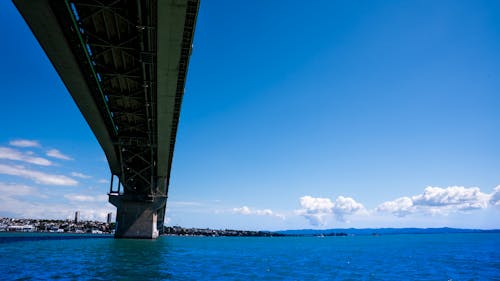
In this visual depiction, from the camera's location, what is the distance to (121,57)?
25.1m

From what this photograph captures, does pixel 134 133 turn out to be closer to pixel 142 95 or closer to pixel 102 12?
pixel 142 95

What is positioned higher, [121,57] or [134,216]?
[121,57]

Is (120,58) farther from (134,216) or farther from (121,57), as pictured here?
(134,216)

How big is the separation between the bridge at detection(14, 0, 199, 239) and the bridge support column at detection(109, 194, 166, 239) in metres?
8.87

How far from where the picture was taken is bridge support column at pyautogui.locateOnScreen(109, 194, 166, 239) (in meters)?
48.7

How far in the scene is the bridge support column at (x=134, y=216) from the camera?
1916 inches

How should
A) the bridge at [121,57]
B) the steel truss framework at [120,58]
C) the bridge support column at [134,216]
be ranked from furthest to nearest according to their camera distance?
the bridge support column at [134,216] → the steel truss framework at [120,58] → the bridge at [121,57]

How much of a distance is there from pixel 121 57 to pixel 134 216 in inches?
1167

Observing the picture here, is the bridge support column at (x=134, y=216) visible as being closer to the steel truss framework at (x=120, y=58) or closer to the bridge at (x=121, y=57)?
the bridge at (x=121, y=57)

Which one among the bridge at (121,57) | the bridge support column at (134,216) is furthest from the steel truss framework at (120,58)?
the bridge support column at (134,216)

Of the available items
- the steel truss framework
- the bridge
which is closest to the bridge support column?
the bridge

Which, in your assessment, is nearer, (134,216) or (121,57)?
(121,57)

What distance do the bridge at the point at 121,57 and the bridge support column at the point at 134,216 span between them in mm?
8873

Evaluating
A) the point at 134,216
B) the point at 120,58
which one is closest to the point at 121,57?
the point at 120,58
